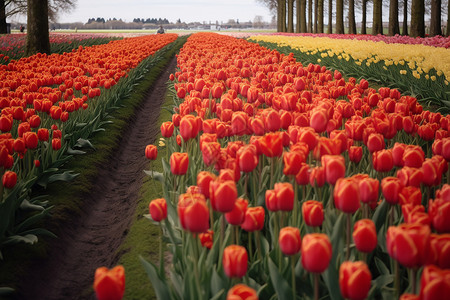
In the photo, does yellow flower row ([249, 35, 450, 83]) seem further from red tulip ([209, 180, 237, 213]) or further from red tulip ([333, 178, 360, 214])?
red tulip ([209, 180, 237, 213])

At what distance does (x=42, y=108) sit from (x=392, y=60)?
299 inches

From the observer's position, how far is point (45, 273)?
135 inches

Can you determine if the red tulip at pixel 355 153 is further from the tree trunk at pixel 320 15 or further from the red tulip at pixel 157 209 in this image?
the tree trunk at pixel 320 15

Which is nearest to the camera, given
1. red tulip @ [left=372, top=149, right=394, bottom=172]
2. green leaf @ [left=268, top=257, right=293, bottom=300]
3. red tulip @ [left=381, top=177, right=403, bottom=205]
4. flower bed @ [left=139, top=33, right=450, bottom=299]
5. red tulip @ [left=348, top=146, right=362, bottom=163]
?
flower bed @ [left=139, top=33, right=450, bottom=299]

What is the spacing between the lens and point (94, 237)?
4.27 metres

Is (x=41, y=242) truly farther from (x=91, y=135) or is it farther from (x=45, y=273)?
(x=91, y=135)

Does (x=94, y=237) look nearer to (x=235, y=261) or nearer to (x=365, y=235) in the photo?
(x=235, y=261)

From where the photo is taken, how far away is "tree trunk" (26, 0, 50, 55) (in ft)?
51.7

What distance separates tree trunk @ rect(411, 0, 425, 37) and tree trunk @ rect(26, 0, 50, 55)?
1398 cm

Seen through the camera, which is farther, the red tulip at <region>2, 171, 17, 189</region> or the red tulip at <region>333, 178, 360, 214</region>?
the red tulip at <region>2, 171, 17, 189</region>

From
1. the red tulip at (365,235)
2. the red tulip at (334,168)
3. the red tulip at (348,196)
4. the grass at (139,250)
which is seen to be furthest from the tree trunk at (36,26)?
the red tulip at (365,235)

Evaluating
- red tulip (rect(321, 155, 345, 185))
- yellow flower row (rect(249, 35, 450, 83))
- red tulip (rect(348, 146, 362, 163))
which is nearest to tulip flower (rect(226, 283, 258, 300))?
red tulip (rect(321, 155, 345, 185))

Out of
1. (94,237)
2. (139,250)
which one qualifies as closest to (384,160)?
(139,250)

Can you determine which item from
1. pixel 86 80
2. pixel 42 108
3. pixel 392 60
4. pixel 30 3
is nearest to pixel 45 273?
pixel 42 108
